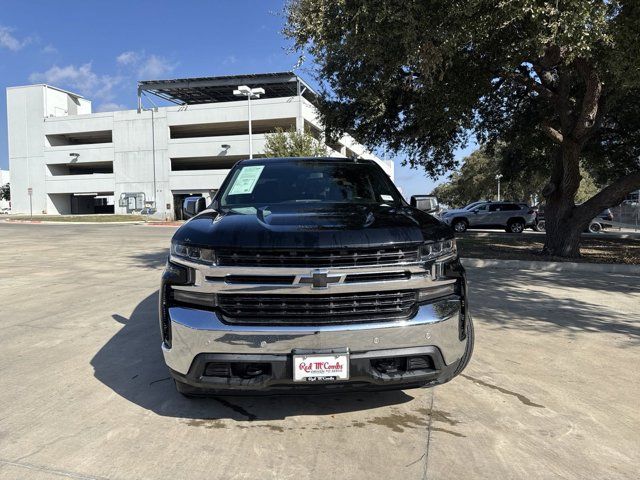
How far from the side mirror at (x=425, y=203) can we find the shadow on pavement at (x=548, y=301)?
2.00 meters

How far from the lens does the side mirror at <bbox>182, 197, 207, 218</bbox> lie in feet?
14.9

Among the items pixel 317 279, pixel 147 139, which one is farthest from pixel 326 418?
pixel 147 139

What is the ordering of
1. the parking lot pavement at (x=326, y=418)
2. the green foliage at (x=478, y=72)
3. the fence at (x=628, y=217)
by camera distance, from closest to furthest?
the parking lot pavement at (x=326, y=418), the green foliage at (x=478, y=72), the fence at (x=628, y=217)

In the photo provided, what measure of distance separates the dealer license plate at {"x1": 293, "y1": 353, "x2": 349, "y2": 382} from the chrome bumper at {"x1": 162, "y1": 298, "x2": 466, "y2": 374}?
59mm

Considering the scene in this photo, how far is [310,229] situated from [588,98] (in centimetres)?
1037

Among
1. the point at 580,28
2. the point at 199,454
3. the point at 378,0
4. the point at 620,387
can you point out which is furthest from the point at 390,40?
the point at 199,454

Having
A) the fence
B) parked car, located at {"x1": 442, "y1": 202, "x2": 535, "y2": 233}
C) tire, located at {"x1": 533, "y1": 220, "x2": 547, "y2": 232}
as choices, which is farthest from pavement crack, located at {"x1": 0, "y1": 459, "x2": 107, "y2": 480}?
the fence

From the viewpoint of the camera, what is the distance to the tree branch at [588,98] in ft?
31.5

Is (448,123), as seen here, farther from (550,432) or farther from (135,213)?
(135,213)

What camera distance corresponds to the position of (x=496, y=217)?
2622 centimetres

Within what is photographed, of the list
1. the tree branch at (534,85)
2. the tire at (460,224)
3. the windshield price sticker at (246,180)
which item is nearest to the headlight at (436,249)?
the windshield price sticker at (246,180)

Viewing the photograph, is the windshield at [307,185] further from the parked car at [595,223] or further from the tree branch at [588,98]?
the parked car at [595,223]

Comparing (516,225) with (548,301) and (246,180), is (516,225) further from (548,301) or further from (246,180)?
(246,180)

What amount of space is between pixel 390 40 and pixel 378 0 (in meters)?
0.82
